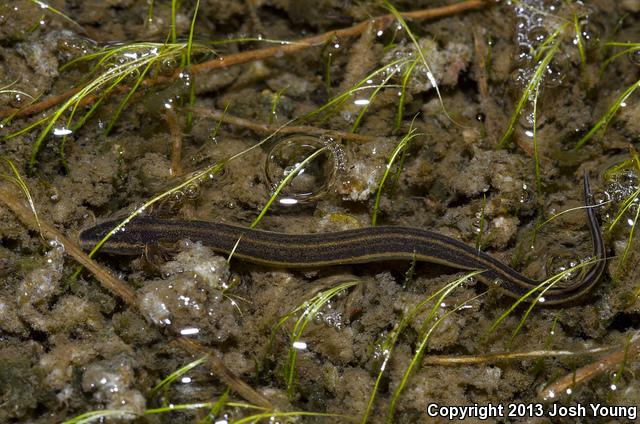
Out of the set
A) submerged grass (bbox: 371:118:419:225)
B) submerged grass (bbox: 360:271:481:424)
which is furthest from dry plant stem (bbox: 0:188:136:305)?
submerged grass (bbox: 371:118:419:225)

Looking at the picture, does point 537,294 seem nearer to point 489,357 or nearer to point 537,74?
point 489,357

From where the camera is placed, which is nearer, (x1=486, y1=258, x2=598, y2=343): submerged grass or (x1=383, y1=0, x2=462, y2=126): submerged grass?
(x1=486, y1=258, x2=598, y2=343): submerged grass

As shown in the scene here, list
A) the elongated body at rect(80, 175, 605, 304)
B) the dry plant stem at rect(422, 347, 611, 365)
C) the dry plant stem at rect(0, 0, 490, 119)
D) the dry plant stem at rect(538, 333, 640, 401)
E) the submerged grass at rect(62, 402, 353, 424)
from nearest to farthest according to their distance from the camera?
the submerged grass at rect(62, 402, 353, 424)
the dry plant stem at rect(538, 333, 640, 401)
the dry plant stem at rect(422, 347, 611, 365)
the elongated body at rect(80, 175, 605, 304)
the dry plant stem at rect(0, 0, 490, 119)

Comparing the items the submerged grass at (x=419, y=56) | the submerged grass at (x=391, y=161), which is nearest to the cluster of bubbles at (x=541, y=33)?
the submerged grass at (x=419, y=56)

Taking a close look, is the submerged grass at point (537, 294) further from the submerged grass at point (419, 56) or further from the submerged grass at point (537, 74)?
the submerged grass at point (419, 56)

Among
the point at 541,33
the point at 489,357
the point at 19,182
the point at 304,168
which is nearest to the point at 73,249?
the point at 19,182

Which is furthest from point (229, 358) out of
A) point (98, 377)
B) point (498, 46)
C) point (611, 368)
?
point (498, 46)

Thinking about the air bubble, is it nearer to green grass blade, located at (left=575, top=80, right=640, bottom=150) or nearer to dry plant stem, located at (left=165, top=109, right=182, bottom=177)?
dry plant stem, located at (left=165, top=109, right=182, bottom=177)
